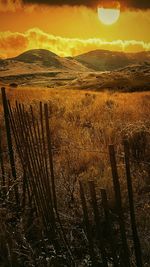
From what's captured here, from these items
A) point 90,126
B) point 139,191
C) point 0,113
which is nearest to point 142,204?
point 139,191

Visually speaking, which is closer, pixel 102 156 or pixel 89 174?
pixel 89 174

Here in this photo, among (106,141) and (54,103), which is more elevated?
(54,103)

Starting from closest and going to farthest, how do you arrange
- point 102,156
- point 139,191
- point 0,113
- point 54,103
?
1. point 139,191
2. point 102,156
3. point 0,113
4. point 54,103

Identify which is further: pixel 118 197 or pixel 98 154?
pixel 98 154

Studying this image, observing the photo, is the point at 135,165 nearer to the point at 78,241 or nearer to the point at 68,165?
the point at 68,165

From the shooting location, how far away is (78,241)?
11.9 feet

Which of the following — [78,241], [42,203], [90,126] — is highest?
[90,126]

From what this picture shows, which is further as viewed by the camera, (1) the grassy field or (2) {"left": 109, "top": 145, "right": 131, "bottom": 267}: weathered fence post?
(1) the grassy field

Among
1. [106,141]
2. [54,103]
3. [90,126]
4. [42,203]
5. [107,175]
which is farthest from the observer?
[54,103]

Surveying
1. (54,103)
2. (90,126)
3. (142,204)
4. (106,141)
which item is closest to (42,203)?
(142,204)

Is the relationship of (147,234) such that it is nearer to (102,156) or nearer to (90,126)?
(102,156)

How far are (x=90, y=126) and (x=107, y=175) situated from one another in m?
3.46

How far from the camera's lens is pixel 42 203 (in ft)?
11.3

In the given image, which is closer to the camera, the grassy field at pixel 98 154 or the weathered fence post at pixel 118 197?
the weathered fence post at pixel 118 197
